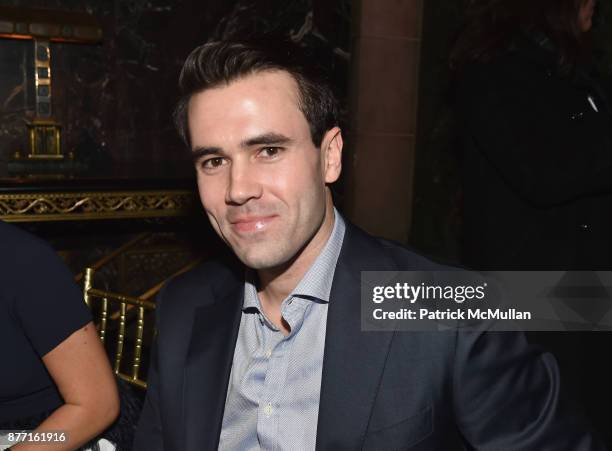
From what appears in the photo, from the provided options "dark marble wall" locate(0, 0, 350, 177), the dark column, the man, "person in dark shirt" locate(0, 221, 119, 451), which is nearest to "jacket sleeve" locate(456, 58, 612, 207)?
the man

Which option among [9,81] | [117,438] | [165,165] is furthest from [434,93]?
[117,438]

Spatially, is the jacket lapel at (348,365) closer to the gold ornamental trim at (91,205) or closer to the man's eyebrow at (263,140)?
the man's eyebrow at (263,140)

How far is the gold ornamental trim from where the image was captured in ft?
12.3

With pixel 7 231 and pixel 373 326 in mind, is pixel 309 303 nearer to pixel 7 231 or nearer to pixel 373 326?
pixel 373 326

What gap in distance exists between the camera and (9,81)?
4988 millimetres

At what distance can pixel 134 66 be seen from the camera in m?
5.31

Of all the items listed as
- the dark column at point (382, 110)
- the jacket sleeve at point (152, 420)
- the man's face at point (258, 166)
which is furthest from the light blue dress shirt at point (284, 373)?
the dark column at point (382, 110)

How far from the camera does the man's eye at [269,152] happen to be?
1.56m

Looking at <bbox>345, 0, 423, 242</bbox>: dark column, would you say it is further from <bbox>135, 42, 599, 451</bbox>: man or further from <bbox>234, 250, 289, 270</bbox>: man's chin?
<bbox>234, 250, 289, 270</bbox>: man's chin

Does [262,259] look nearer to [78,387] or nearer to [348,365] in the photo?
[348,365]

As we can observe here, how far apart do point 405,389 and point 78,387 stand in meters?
0.94

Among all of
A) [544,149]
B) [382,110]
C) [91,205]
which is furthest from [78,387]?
[382,110]

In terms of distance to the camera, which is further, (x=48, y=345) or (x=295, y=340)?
(x=48, y=345)

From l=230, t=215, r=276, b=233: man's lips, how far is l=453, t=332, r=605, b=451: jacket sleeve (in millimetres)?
492
